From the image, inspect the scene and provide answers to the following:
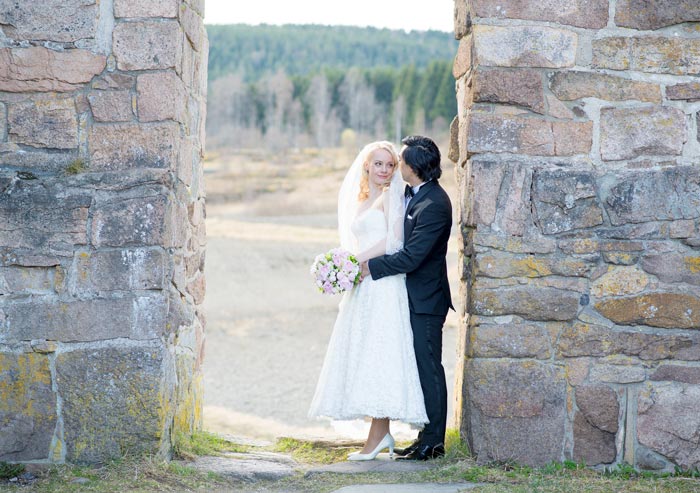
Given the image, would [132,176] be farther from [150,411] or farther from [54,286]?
[150,411]

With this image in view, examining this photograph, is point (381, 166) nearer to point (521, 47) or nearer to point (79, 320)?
Result: point (521, 47)

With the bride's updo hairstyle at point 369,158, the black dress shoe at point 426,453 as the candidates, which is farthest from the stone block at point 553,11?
the black dress shoe at point 426,453

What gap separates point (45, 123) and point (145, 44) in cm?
68

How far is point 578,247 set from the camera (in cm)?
456

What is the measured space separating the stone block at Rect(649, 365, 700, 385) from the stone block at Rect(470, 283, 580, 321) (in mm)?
549

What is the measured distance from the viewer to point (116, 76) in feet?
14.6

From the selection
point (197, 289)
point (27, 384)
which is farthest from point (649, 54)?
point (27, 384)

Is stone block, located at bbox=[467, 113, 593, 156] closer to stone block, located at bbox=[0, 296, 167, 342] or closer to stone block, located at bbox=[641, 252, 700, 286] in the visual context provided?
stone block, located at bbox=[641, 252, 700, 286]

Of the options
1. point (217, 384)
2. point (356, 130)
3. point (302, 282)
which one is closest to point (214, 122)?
point (356, 130)

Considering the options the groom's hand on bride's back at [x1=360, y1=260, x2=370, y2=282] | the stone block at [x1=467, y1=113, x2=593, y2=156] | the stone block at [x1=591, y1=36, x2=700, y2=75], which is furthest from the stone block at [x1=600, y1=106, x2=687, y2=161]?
the groom's hand on bride's back at [x1=360, y1=260, x2=370, y2=282]

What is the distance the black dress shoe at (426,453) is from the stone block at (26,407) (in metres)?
2.00

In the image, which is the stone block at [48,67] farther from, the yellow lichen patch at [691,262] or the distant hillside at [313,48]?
the distant hillside at [313,48]

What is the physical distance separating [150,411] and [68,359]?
0.50 meters

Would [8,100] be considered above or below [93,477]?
above
